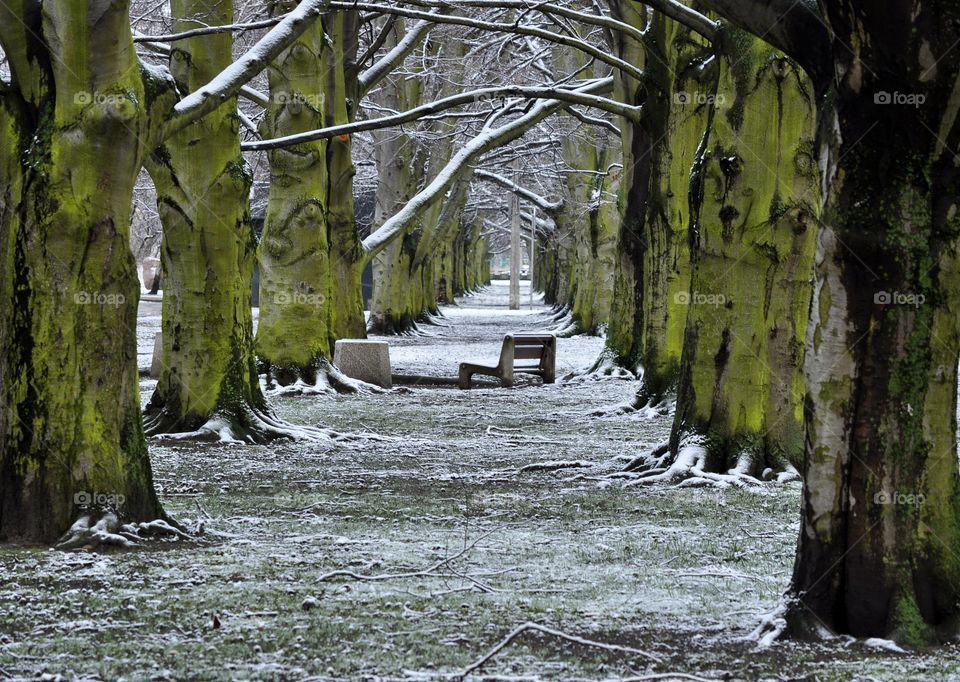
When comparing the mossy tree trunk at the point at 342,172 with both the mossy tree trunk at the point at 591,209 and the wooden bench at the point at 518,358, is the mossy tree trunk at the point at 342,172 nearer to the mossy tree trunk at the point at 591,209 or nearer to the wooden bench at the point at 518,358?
the wooden bench at the point at 518,358

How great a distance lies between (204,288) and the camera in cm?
1190

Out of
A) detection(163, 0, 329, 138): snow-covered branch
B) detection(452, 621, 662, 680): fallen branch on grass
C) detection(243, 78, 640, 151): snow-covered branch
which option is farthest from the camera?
detection(243, 78, 640, 151): snow-covered branch

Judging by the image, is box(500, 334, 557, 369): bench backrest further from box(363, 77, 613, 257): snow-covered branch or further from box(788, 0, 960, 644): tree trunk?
box(788, 0, 960, 644): tree trunk

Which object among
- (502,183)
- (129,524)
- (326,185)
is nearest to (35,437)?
(129,524)

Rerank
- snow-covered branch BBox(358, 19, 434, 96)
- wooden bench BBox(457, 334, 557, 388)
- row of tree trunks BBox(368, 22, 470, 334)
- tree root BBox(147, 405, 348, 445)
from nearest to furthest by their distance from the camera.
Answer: tree root BBox(147, 405, 348, 445) < wooden bench BBox(457, 334, 557, 388) < snow-covered branch BBox(358, 19, 434, 96) < row of tree trunks BBox(368, 22, 470, 334)

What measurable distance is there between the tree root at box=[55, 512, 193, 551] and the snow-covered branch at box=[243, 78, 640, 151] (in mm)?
3903

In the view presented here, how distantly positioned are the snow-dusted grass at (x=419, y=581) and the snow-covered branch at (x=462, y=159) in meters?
8.37

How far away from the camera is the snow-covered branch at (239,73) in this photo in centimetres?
789

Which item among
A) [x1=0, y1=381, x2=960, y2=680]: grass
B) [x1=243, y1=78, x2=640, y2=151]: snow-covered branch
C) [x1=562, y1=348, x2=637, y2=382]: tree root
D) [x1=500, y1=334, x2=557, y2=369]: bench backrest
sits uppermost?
[x1=243, y1=78, x2=640, y2=151]: snow-covered branch

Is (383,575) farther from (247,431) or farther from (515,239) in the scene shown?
(515,239)

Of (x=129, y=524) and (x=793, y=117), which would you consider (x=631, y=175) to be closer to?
(x=793, y=117)

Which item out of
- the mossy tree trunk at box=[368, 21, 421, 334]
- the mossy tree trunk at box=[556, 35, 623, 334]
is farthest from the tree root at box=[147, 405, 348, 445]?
the mossy tree trunk at box=[368, 21, 421, 334]

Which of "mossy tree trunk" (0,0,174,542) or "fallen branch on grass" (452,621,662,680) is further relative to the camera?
"mossy tree trunk" (0,0,174,542)

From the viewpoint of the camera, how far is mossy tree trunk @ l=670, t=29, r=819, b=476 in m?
9.97
